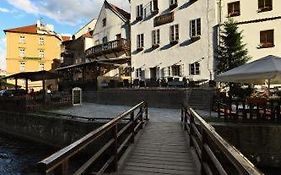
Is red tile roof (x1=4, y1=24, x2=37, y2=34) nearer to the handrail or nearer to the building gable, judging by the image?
the building gable

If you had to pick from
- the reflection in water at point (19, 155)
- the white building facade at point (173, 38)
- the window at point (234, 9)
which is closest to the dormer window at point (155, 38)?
the white building facade at point (173, 38)

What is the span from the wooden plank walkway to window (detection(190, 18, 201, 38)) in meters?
18.3

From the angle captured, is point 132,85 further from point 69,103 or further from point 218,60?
point 218,60

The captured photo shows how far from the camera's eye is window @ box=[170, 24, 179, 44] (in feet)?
102

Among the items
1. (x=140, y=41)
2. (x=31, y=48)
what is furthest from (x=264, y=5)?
(x=31, y=48)

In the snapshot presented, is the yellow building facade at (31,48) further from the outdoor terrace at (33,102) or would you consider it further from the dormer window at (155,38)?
the dormer window at (155,38)

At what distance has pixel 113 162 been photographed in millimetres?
7031

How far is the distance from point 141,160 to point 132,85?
21.8 meters

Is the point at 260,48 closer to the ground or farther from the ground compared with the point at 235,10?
closer to the ground

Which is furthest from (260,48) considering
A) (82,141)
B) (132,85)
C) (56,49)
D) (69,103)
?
(56,49)

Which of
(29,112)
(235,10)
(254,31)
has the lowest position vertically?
(29,112)

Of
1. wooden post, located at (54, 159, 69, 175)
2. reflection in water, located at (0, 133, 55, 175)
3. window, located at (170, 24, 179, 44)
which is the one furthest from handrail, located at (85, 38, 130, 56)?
wooden post, located at (54, 159, 69, 175)

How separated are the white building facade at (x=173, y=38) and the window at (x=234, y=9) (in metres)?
1.06

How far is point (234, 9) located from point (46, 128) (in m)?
16.5
